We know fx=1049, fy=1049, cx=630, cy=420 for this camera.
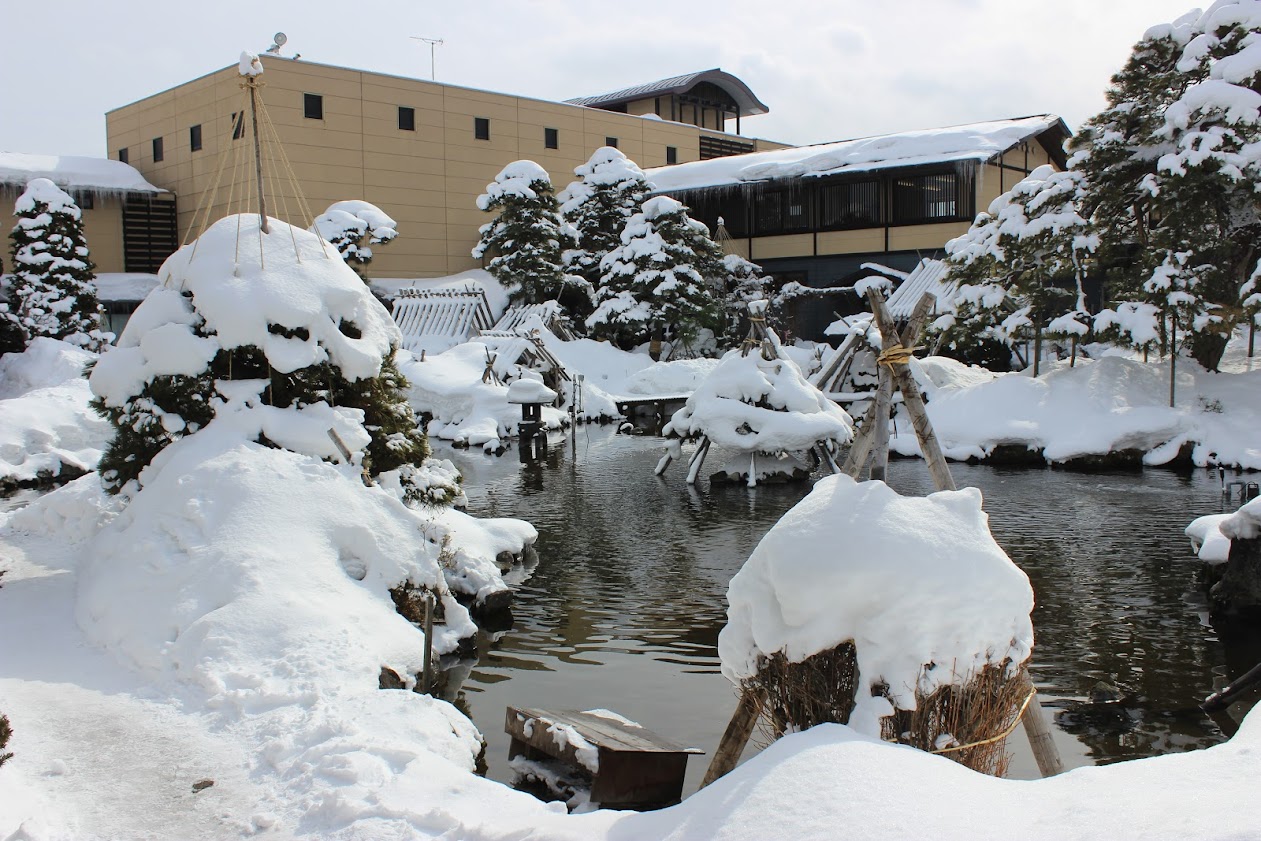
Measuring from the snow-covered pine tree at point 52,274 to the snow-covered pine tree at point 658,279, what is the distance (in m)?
13.3

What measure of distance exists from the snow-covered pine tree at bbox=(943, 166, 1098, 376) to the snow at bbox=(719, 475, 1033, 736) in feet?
54.8

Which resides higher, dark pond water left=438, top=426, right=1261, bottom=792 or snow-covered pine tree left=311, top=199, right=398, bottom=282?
snow-covered pine tree left=311, top=199, right=398, bottom=282

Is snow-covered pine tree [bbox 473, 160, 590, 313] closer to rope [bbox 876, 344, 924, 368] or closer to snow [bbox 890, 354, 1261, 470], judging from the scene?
snow [bbox 890, 354, 1261, 470]

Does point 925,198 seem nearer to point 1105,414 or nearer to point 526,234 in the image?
point 526,234

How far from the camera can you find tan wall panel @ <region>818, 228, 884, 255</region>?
32.0m

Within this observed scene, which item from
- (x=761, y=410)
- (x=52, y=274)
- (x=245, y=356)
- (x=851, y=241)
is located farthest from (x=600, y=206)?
(x=245, y=356)

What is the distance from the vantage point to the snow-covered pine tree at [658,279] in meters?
30.2

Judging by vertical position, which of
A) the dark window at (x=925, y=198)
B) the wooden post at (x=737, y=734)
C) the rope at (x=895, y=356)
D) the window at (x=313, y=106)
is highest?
the window at (x=313, y=106)

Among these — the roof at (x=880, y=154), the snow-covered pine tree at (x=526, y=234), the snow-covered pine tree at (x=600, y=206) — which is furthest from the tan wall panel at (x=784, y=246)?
the snow-covered pine tree at (x=526, y=234)

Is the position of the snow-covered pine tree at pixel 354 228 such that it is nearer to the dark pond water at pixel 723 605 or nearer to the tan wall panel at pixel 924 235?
the tan wall panel at pixel 924 235

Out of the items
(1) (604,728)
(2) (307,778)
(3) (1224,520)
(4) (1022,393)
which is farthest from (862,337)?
(2) (307,778)

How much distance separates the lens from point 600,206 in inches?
1326

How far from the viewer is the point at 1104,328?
19.2 m

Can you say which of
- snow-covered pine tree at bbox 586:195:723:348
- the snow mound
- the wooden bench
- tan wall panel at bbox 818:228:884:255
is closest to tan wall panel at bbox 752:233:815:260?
tan wall panel at bbox 818:228:884:255
